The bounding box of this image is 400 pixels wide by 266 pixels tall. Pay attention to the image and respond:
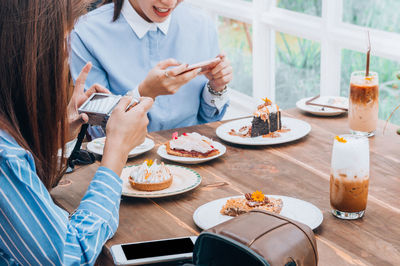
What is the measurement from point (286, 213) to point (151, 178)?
0.39 m

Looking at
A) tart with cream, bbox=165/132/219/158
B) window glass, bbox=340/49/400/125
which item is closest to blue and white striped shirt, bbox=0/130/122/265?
tart with cream, bbox=165/132/219/158

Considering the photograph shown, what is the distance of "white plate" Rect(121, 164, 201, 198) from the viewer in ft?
4.95

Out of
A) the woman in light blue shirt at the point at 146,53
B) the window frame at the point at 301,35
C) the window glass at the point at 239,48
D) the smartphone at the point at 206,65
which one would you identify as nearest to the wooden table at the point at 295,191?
the smartphone at the point at 206,65

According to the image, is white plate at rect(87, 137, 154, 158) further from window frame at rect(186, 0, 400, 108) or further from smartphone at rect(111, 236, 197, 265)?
window frame at rect(186, 0, 400, 108)

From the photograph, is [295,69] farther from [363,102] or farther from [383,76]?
[363,102]

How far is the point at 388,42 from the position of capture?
111 inches

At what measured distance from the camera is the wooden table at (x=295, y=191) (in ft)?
4.06

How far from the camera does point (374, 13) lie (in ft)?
9.98

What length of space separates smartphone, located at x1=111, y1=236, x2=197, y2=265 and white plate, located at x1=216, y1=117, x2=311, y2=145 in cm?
70

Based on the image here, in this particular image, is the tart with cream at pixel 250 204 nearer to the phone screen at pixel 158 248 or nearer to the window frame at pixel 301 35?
the phone screen at pixel 158 248

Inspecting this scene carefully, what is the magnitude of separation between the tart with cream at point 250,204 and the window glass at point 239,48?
279 cm

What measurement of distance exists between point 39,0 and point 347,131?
1223 mm

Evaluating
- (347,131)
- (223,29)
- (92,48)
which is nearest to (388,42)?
(347,131)

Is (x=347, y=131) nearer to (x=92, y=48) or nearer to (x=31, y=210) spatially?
(x=92, y=48)
